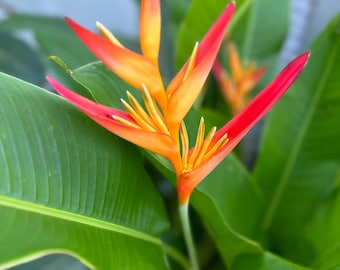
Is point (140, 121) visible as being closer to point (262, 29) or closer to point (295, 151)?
point (295, 151)

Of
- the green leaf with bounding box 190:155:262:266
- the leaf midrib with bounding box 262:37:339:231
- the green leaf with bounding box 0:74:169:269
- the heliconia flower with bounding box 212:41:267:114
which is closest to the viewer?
the green leaf with bounding box 0:74:169:269

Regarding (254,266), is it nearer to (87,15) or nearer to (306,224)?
(306,224)

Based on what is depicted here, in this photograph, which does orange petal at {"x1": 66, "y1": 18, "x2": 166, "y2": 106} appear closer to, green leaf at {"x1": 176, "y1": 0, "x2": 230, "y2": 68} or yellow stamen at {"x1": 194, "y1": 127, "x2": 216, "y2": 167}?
yellow stamen at {"x1": 194, "y1": 127, "x2": 216, "y2": 167}

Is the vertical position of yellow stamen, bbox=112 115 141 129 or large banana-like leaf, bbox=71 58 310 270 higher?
yellow stamen, bbox=112 115 141 129

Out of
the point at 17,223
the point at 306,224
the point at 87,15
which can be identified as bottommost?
the point at 306,224

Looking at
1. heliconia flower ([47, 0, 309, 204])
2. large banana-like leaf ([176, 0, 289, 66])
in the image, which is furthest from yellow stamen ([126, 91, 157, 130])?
large banana-like leaf ([176, 0, 289, 66])

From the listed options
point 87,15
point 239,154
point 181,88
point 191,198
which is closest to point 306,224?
point 239,154
